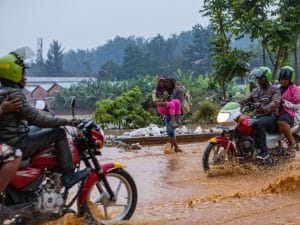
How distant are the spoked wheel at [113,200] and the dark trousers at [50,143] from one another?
0.49 meters

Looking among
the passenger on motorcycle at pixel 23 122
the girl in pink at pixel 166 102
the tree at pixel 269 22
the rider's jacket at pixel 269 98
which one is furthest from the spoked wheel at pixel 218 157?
the tree at pixel 269 22

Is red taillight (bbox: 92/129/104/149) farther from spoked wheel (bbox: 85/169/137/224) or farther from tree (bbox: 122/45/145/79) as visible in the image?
tree (bbox: 122/45/145/79)

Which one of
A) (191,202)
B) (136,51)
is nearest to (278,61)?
(191,202)

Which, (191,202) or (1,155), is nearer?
(1,155)

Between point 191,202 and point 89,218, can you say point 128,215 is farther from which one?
point 191,202

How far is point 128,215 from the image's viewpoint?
5609mm

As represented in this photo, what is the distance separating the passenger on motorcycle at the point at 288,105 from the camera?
8922mm

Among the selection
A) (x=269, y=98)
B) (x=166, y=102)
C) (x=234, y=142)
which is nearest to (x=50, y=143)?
(x=234, y=142)

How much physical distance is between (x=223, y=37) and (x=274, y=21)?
2189mm

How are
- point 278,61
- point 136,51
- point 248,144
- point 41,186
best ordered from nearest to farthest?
1. point 41,186
2. point 248,144
3. point 278,61
4. point 136,51

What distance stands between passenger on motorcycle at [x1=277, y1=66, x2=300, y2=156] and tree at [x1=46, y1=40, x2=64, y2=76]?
2968 centimetres

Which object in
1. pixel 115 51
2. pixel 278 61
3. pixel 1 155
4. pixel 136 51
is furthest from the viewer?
pixel 115 51

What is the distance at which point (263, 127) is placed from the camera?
346 inches

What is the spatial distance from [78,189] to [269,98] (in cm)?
460
